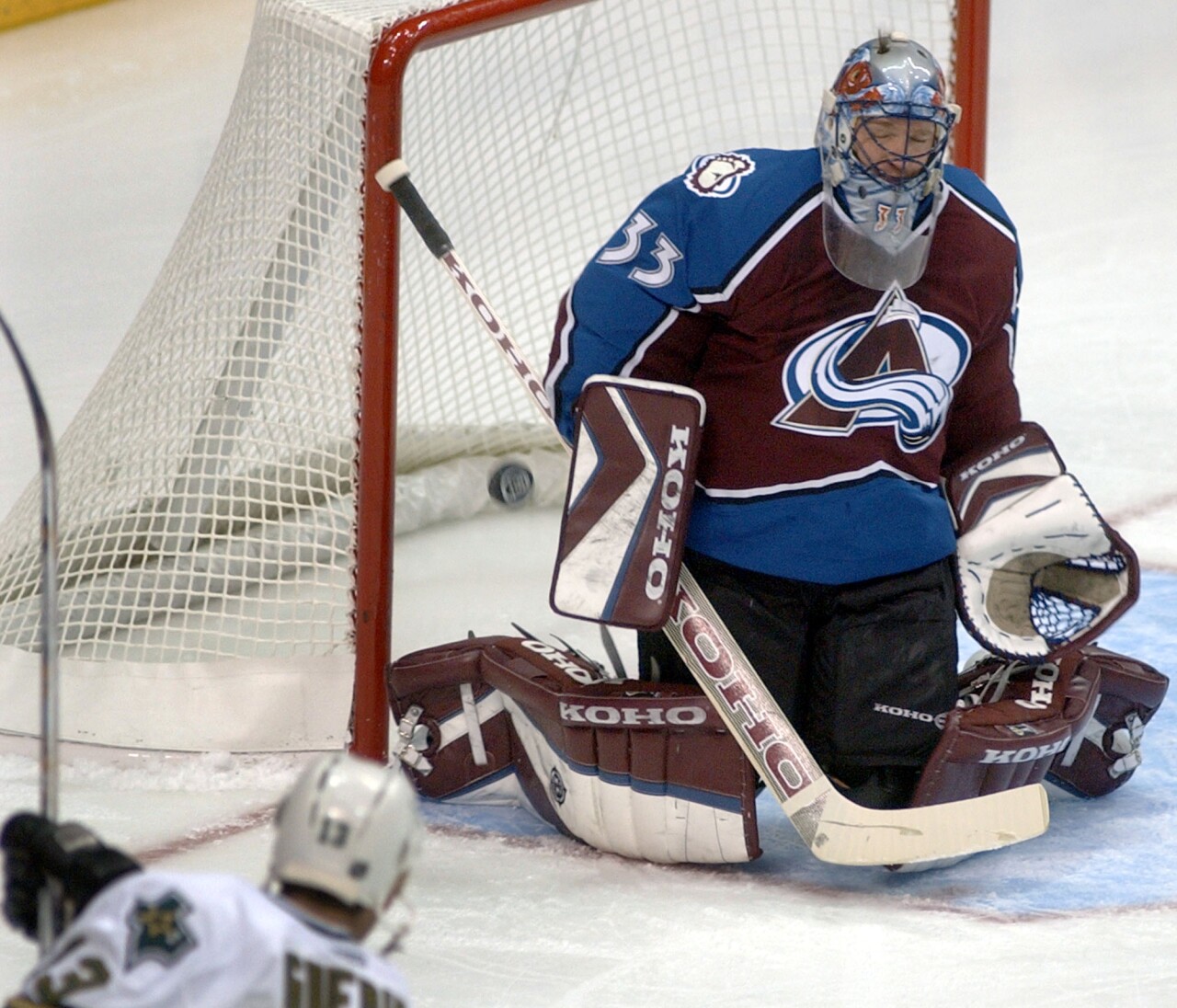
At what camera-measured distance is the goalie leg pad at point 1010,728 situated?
2.29 m

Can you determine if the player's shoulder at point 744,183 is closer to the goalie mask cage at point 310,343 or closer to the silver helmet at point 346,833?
the goalie mask cage at point 310,343

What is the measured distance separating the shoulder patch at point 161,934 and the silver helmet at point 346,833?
0.07 metres

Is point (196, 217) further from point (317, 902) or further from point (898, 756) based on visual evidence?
point (317, 902)

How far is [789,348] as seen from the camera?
229 centimetres

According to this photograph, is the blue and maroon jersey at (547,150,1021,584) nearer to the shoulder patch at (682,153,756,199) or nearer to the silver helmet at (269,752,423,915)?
the shoulder patch at (682,153,756,199)

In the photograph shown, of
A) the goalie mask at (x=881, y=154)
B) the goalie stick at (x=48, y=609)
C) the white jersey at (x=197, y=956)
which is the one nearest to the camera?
the white jersey at (x=197, y=956)

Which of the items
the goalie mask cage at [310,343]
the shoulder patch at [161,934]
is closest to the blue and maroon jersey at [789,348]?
the goalie mask cage at [310,343]

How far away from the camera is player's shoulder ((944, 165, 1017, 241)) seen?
2369 millimetres

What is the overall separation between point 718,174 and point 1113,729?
0.94 meters

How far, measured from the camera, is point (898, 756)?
2.36 meters

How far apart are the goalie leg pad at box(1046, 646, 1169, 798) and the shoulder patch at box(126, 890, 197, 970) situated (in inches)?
63.1

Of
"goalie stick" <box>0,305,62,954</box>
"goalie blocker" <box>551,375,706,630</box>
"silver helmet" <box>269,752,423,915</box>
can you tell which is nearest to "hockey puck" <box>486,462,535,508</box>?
"goalie blocker" <box>551,375,706,630</box>

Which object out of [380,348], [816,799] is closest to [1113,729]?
[816,799]

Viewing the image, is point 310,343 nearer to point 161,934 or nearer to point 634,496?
point 634,496
